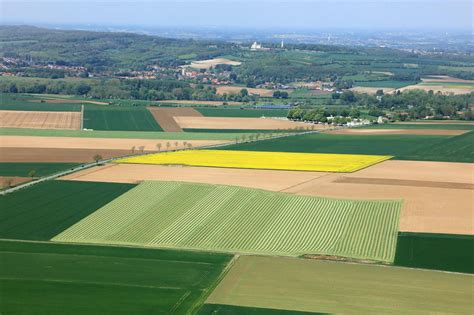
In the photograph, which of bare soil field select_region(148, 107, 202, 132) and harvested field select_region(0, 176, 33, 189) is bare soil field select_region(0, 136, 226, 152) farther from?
harvested field select_region(0, 176, 33, 189)

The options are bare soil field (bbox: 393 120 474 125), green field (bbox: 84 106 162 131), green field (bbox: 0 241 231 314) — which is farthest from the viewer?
bare soil field (bbox: 393 120 474 125)

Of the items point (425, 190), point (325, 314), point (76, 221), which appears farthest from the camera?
point (425, 190)

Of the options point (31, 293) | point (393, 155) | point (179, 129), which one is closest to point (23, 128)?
point (179, 129)

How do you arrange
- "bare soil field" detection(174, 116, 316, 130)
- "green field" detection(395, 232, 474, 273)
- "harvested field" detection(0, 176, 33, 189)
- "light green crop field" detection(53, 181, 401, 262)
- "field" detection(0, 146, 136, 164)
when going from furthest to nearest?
"bare soil field" detection(174, 116, 316, 130)
"field" detection(0, 146, 136, 164)
"harvested field" detection(0, 176, 33, 189)
"light green crop field" detection(53, 181, 401, 262)
"green field" detection(395, 232, 474, 273)

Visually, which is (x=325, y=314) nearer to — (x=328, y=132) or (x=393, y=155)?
(x=393, y=155)

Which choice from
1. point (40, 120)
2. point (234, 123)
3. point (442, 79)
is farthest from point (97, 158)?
point (442, 79)

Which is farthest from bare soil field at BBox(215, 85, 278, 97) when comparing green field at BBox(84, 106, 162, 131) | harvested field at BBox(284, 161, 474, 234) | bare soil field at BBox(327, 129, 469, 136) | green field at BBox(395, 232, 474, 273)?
green field at BBox(395, 232, 474, 273)

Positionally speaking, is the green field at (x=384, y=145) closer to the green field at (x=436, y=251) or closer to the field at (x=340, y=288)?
the green field at (x=436, y=251)
